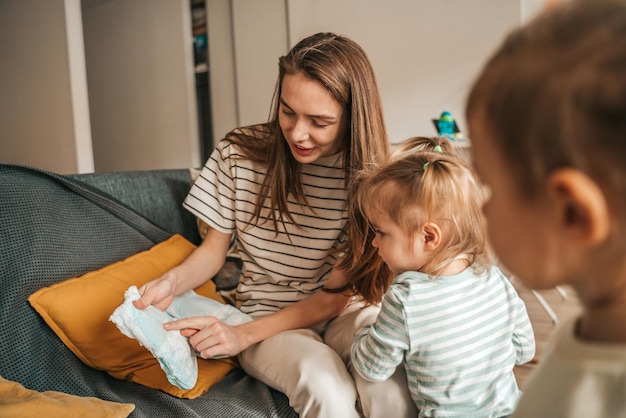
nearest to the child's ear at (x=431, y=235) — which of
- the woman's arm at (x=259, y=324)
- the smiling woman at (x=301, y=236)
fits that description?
the smiling woman at (x=301, y=236)

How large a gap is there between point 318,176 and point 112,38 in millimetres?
3394

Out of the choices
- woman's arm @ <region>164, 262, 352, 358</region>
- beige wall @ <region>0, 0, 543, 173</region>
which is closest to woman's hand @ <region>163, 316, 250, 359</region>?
woman's arm @ <region>164, 262, 352, 358</region>

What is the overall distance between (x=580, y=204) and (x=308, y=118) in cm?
82

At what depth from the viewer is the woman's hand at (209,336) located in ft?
3.51

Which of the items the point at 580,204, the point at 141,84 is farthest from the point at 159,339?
the point at 141,84

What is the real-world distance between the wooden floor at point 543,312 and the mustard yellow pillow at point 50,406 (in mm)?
1413

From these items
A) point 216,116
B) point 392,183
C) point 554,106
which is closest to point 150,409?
point 392,183

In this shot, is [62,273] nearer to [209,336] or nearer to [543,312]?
[209,336]

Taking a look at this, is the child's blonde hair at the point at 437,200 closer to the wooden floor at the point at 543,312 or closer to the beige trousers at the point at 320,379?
the beige trousers at the point at 320,379

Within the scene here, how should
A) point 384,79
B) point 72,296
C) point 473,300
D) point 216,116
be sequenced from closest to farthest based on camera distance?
point 473,300 → point 72,296 → point 384,79 → point 216,116

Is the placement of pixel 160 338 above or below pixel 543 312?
above

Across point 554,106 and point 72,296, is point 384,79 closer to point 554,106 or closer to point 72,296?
point 72,296

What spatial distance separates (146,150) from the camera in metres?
4.01

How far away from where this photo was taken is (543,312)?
2.43 metres
